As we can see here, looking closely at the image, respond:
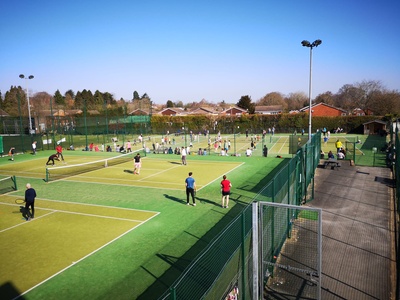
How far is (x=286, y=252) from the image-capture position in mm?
10641

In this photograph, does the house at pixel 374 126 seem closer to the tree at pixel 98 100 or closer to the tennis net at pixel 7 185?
the tennis net at pixel 7 185

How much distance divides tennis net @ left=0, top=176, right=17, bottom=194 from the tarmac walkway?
59.7 feet

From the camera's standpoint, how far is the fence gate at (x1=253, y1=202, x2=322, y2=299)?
7.32 metres

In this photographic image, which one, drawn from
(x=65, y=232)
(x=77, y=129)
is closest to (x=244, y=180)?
(x=65, y=232)

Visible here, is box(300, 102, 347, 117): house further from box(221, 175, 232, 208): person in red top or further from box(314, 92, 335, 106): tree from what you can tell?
box(221, 175, 232, 208): person in red top

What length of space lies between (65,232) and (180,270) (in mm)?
5960

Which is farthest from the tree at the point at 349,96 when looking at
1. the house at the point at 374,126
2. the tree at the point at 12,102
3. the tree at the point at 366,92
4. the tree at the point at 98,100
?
the tree at the point at 12,102

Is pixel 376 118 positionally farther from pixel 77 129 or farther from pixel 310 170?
pixel 77 129

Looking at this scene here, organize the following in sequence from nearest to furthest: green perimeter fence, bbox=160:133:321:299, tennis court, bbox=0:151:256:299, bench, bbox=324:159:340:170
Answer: green perimeter fence, bbox=160:133:321:299, tennis court, bbox=0:151:256:299, bench, bbox=324:159:340:170

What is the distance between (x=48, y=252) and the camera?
11477mm

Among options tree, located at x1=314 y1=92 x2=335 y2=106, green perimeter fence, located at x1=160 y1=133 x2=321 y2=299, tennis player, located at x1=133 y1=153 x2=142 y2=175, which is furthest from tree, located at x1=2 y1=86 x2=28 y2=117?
tree, located at x1=314 y1=92 x2=335 y2=106

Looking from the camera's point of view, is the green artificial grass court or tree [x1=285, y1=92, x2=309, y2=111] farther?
tree [x1=285, y1=92, x2=309, y2=111]

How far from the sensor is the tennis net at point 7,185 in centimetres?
2045

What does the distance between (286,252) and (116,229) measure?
6914mm
